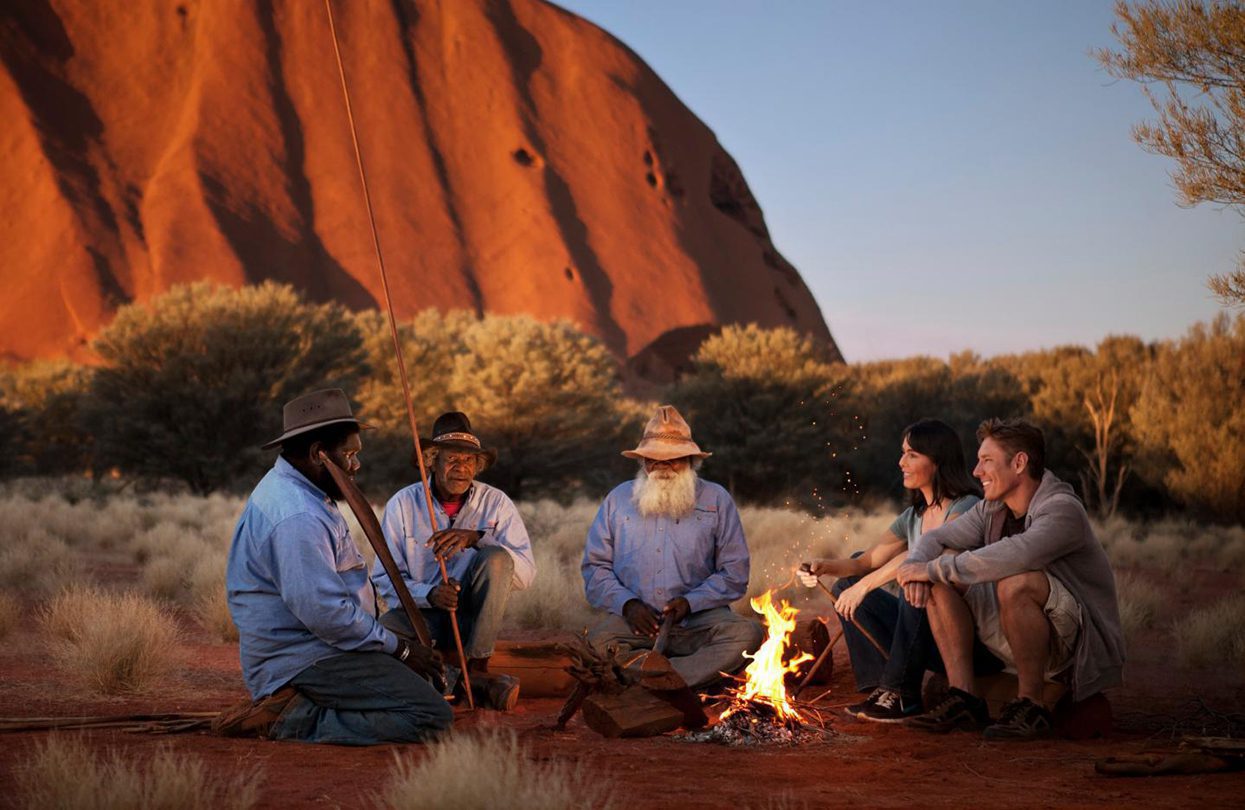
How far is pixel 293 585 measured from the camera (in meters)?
5.05

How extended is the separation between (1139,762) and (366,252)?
44491 mm

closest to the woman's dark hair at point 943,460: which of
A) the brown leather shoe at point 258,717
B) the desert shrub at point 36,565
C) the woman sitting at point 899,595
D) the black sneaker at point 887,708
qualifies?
the woman sitting at point 899,595

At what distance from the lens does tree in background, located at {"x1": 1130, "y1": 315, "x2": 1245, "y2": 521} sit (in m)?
22.9

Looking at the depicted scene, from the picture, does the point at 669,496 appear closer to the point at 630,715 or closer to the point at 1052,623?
the point at 630,715

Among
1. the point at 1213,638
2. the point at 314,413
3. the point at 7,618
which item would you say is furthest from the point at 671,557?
the point at 7,618

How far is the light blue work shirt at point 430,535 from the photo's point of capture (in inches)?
271

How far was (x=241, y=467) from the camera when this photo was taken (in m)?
26.8

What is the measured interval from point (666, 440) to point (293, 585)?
274 centimetres

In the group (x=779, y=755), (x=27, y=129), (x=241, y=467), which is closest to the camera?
(x=779, y=755)

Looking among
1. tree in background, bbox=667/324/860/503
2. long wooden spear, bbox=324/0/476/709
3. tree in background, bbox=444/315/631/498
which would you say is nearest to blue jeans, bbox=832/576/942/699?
long wooden spear, bbox=324/0/476/709

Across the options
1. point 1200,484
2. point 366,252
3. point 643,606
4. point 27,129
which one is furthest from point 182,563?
point 27,129

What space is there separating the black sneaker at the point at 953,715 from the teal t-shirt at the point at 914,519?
0.94m

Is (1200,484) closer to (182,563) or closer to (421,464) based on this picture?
(182,563)

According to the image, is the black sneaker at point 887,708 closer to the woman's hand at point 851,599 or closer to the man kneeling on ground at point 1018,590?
the man kneeling on ground at point 1018,590
